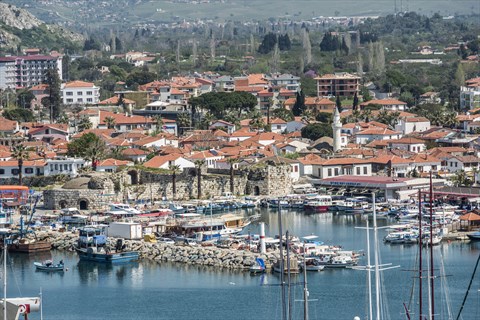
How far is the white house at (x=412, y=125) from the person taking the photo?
6056 cm

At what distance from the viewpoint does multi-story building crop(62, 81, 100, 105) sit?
74.1 metres

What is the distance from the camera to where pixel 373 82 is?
261 ft

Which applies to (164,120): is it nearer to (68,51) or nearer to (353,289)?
(353,289)

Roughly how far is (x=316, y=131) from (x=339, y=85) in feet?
54.3

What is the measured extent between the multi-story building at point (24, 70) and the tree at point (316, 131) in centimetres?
2739

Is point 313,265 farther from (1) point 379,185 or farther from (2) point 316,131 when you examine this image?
(2) point 316,131

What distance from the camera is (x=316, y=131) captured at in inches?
2296

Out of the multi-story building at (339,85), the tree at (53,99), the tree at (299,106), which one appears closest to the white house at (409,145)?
the tree at (299,106)

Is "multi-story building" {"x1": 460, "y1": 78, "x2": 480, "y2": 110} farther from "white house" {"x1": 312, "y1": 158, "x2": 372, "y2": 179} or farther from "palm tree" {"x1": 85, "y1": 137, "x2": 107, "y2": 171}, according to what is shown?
"palm tree" {"x1": 85, "y1": 137, "x2": 107, "y2": 171}

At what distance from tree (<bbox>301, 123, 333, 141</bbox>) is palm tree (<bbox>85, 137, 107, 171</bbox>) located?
35.0 feet

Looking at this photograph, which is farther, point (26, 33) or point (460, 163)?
point (26, 33)

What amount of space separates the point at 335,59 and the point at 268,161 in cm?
4321

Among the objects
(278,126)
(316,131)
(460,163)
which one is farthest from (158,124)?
(460,163)

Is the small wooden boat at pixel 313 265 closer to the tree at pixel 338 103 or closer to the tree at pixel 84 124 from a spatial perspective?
the tree at pixel 84 124
